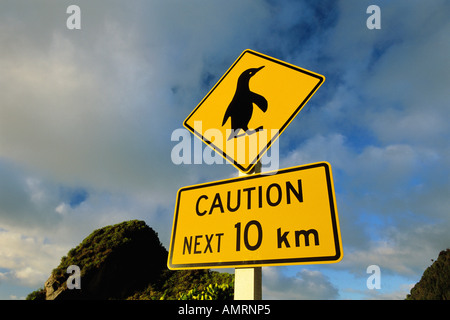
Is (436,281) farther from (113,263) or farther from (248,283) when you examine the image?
(113,263)

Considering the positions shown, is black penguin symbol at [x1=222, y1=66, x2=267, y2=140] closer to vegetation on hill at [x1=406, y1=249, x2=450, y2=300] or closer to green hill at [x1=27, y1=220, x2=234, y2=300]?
green hill at [x1=27, y1=220, x2=234, y2=300]

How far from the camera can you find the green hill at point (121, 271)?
1153 centimetres

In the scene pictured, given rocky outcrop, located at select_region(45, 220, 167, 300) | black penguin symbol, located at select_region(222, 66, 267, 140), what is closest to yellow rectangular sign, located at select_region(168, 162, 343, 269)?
black penguin symbol, located at select_region(222, 66, 267, 140)

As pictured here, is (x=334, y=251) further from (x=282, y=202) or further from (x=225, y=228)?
(x=225, y=228)

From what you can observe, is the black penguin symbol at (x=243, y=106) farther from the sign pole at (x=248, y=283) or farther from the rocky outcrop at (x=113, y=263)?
the rocky outcrop at (x=113, y=263)

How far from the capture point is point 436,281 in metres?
10.0

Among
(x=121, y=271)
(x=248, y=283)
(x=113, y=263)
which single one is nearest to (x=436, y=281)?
(x=248, y=283)

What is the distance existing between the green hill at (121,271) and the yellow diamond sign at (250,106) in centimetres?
902

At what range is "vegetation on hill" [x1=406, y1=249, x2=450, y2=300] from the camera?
32.0 ft

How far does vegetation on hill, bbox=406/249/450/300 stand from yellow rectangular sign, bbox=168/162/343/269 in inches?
445

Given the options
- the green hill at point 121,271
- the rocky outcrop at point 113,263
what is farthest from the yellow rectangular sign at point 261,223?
the rocky outcrop at point 113,263

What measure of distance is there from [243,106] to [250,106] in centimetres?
8
